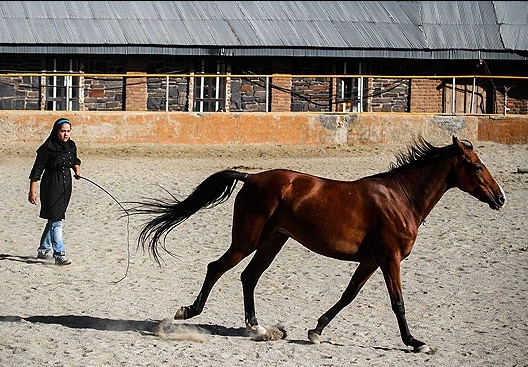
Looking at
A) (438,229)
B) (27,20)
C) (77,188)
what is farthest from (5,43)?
(438,229)

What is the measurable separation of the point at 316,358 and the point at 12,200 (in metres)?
9.08

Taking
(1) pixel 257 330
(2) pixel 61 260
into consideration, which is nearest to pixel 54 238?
(2) pixel 61 260

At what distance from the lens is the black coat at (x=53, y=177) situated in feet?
42.0

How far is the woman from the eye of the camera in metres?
12.8

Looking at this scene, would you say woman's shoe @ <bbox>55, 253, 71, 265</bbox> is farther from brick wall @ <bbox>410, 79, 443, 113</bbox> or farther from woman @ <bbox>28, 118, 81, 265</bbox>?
brick wall @ <bbox>410, 79, 443, 113</bbox>

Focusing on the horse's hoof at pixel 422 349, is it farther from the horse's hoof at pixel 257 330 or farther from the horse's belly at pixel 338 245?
the horse's hoof at pixel 257 330

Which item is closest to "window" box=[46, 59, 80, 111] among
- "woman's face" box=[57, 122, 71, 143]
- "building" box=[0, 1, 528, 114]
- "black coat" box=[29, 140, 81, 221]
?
"building" box=[0, 1, 528, 114]

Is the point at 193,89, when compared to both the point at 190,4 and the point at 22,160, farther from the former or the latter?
the point at 22,160

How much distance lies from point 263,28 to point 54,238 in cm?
1696

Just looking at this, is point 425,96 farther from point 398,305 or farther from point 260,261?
point 398,305

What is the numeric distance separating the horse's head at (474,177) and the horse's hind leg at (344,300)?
1143 mm

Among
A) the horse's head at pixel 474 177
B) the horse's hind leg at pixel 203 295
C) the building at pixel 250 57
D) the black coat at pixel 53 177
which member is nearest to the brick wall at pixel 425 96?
the building at pixel 250 57

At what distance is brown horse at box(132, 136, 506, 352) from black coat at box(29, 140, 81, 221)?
356 cm

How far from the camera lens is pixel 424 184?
9.85 metres
